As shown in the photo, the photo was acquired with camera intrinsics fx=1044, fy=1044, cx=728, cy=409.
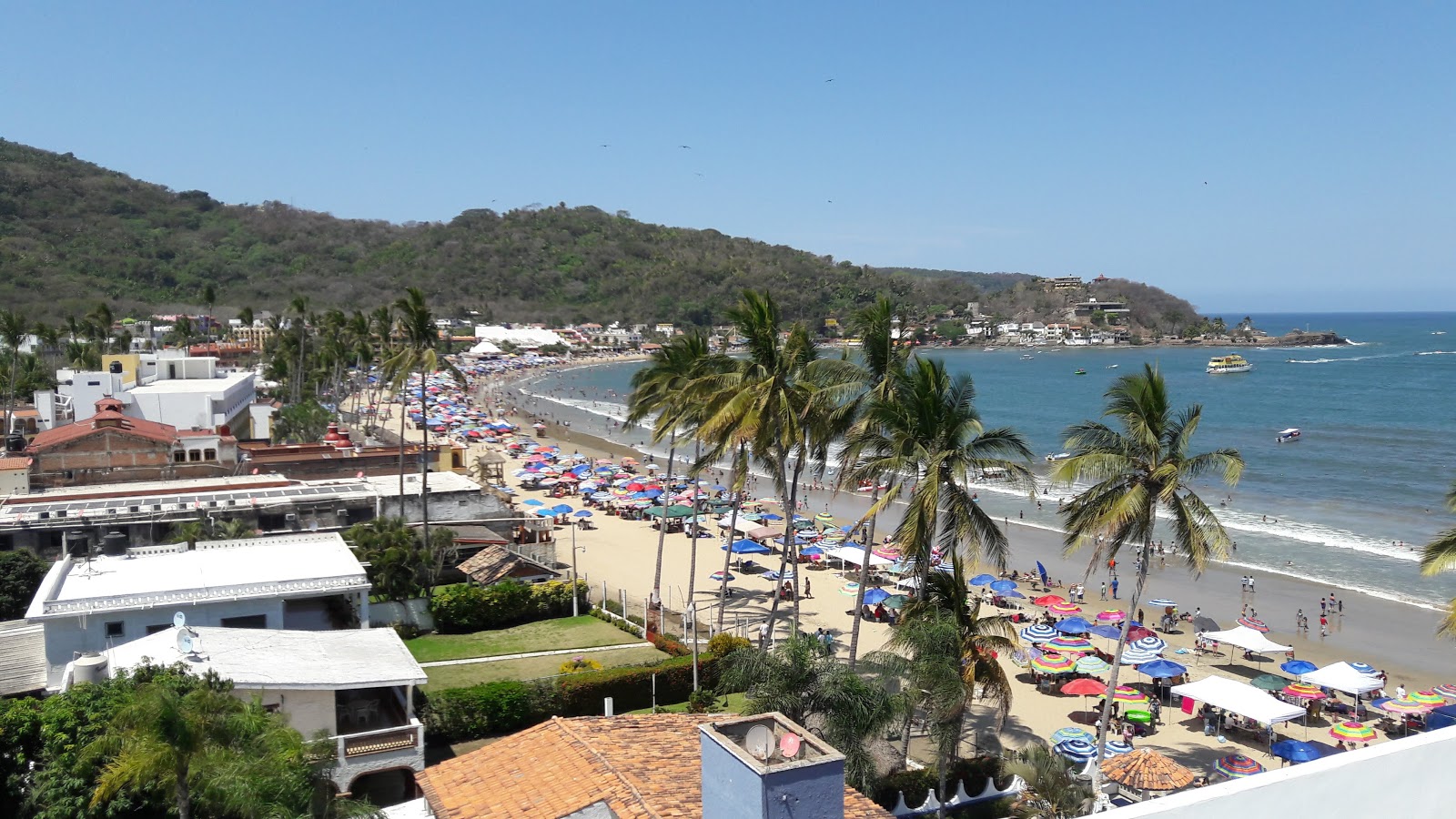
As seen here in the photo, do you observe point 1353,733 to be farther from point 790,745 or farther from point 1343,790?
point 1343,790

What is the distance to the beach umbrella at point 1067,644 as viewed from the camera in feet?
70.8

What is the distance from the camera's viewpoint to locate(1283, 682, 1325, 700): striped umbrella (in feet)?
65.8

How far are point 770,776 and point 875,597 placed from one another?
62.6 ft

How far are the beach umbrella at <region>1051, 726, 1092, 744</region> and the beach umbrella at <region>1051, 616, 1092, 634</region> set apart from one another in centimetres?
543

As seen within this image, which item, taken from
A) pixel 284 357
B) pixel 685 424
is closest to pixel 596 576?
pixel 685 424

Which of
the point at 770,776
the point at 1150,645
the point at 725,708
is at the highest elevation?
the point at 770,776

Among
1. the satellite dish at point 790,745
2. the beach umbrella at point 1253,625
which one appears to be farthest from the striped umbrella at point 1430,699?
the satellite dish at point 790,745

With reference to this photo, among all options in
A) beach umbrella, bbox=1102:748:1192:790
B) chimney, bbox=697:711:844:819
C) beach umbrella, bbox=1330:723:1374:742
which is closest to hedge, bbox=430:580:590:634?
beach umbrella, bbox=1102:748:1192:790

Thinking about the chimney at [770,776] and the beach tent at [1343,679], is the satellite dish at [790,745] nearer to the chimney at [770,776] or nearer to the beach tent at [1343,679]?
the chimney at [770,776]

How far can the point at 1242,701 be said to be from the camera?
18359 mm

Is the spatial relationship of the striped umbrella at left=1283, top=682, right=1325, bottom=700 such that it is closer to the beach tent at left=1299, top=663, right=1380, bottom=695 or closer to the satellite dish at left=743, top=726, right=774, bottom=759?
the beach tent at left=1299, top=663, right=1380, bottom=695

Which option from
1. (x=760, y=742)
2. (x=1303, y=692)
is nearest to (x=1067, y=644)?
(x=1303, y=692)

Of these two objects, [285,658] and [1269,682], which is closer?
[285,658]

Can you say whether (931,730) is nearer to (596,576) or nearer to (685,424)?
(685,424)
